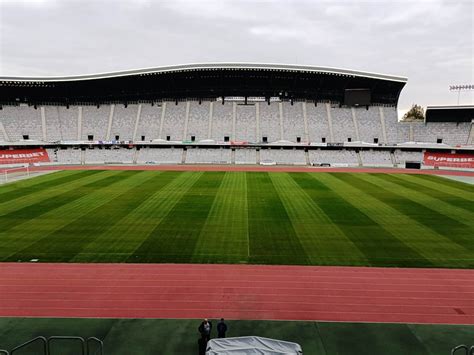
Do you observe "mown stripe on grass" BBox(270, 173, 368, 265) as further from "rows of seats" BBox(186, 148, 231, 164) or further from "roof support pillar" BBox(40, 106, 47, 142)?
"roof support pillar" BBox(40, 106, 47, 142)

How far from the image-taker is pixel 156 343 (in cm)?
991

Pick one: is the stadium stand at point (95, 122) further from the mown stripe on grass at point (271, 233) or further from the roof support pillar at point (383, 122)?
the roof support pillar at point (383, 122)

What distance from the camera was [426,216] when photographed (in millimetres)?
23469

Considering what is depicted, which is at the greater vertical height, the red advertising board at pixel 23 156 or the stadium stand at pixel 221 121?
the stadium stand at pixel 221 121

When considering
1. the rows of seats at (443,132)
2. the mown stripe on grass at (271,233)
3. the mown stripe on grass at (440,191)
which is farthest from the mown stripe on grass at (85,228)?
the rows of seats at (443,132)

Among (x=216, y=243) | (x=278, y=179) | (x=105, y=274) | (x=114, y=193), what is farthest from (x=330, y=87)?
(x=105, y=274)

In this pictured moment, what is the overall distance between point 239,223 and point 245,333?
36.9 feet

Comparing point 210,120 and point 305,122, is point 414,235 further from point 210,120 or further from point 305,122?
point 210,120

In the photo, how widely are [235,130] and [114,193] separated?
3688 cm

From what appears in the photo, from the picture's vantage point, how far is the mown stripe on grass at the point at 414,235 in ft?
53.1

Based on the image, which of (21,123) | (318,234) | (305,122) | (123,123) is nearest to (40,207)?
(318,234)

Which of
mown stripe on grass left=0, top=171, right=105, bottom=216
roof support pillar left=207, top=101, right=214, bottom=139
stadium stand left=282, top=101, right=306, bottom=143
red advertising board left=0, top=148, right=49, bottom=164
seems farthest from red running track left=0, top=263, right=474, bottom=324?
stadium stand left=282, top=101, right=306, bottom=143

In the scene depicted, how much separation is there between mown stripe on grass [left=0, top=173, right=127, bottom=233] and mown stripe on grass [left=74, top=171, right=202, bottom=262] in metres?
5.87

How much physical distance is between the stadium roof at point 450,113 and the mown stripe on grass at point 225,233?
166 feet
